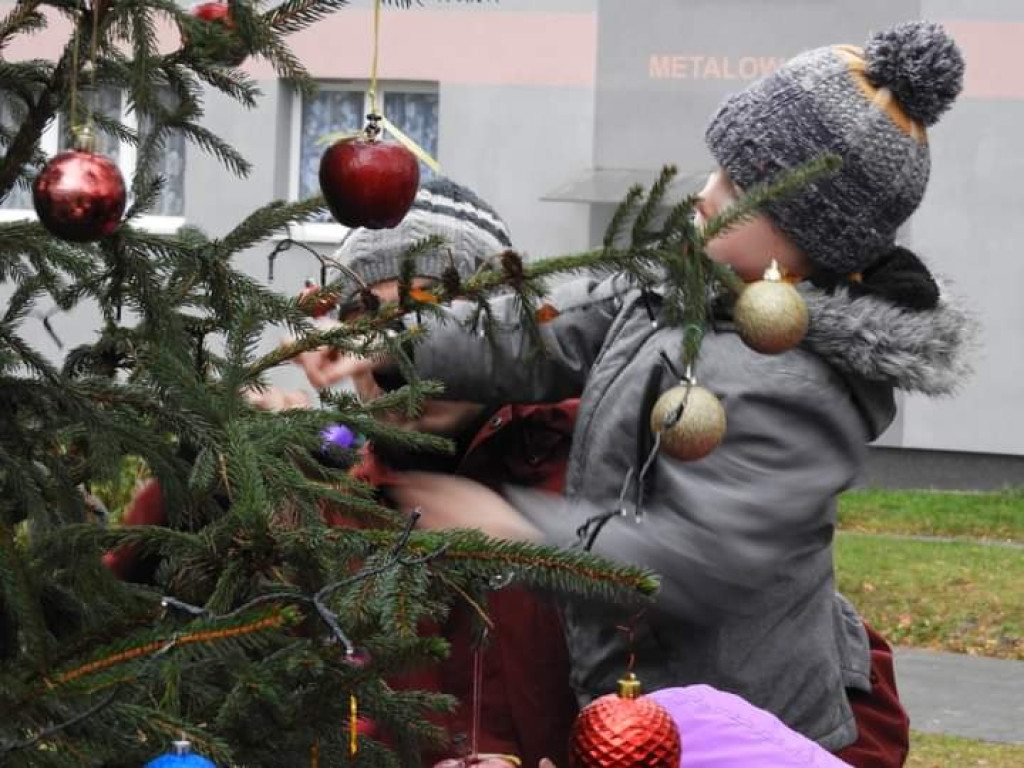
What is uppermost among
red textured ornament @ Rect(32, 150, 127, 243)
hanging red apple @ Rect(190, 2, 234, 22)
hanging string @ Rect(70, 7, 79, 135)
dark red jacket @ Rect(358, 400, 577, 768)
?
hanging red apple @ Rect(190, 2, 234, 22)

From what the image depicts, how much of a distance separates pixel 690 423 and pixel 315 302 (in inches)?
19.8

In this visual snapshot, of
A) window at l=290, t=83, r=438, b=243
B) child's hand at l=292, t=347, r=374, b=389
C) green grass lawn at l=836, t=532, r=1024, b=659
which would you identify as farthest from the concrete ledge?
child's hand at l=292, t=347, r=374, b=389

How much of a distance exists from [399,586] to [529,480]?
48.8 inches

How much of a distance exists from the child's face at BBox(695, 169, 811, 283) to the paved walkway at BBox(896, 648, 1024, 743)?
5.21 meters

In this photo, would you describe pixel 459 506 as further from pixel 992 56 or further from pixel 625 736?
pixel 992 56

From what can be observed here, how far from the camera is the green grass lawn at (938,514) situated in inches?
473

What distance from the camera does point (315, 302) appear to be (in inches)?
86.0

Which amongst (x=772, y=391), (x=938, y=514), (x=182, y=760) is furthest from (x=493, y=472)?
(x=938, y=514)

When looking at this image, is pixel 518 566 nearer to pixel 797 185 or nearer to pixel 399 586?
pixel 399 586

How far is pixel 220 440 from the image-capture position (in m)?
1.77

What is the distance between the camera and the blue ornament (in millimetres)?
1343

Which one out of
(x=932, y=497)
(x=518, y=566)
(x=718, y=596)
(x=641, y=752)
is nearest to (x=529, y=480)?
(x=718, y=596)

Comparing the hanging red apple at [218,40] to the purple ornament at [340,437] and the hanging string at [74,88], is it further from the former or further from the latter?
the purple ornament at [340,437]

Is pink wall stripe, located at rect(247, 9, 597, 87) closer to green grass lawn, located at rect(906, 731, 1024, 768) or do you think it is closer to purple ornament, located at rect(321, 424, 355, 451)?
green grass lawn, located at rect(906, 731, 1024, 768)
